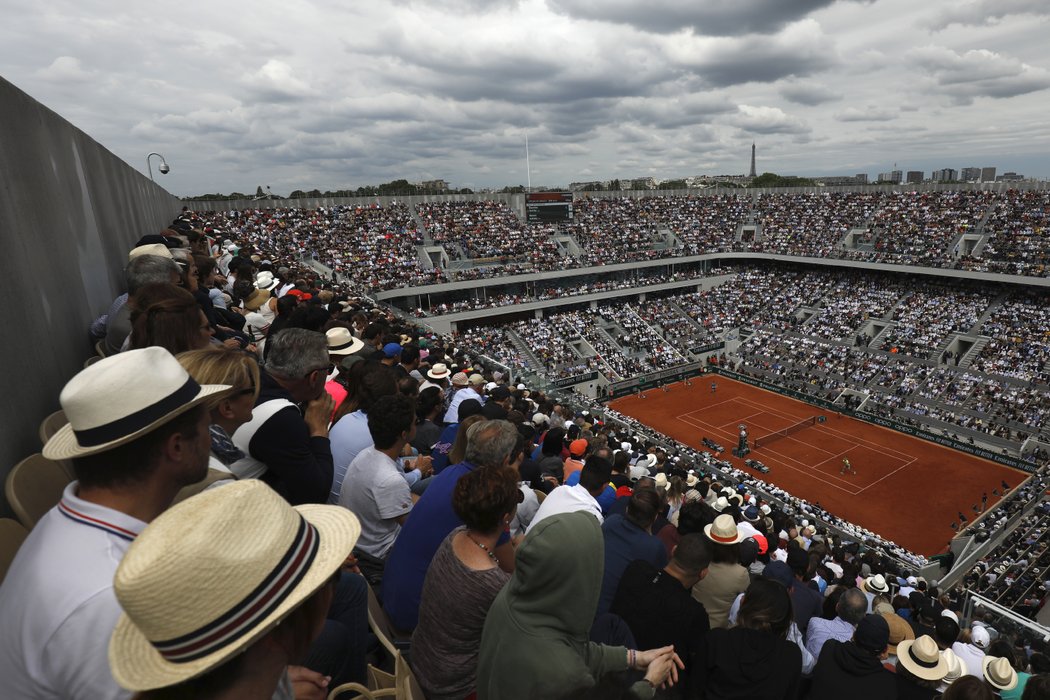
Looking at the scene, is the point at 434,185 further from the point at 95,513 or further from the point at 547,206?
the point at 95,513

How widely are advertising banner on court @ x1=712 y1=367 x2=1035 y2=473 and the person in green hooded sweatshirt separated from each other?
32932 millimetres

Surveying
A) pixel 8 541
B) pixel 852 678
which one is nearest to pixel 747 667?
pixel 852 678

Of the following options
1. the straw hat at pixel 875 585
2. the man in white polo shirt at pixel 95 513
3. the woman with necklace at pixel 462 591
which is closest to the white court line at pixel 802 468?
the straw hat at pixel 875 585

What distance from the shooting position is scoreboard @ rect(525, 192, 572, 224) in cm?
5094

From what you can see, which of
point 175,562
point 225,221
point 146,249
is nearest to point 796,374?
point 146,249

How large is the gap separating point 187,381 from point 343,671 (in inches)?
74.3

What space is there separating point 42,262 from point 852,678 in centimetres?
794

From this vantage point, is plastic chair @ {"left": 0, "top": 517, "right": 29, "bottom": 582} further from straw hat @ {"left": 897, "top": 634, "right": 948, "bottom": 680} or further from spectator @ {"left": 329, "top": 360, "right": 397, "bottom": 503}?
straw hat @ {"left": 897, "top": 634, "right": 948, "bottom": 680}

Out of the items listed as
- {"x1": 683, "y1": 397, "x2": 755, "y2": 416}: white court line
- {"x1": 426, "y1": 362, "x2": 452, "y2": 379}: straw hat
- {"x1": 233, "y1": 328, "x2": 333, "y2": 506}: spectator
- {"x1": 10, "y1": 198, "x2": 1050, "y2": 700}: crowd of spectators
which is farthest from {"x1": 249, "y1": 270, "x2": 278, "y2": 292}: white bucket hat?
{"x1": 683, "y1": 397, "x2": 755, "y2": 416}: white court line

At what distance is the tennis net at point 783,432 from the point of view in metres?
30.0

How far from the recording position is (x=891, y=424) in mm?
30969

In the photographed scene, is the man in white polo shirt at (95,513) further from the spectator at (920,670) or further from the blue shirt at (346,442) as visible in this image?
the spectator at (920,670)

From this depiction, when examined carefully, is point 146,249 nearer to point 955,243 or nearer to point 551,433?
point 551,433

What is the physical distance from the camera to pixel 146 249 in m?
7.35
